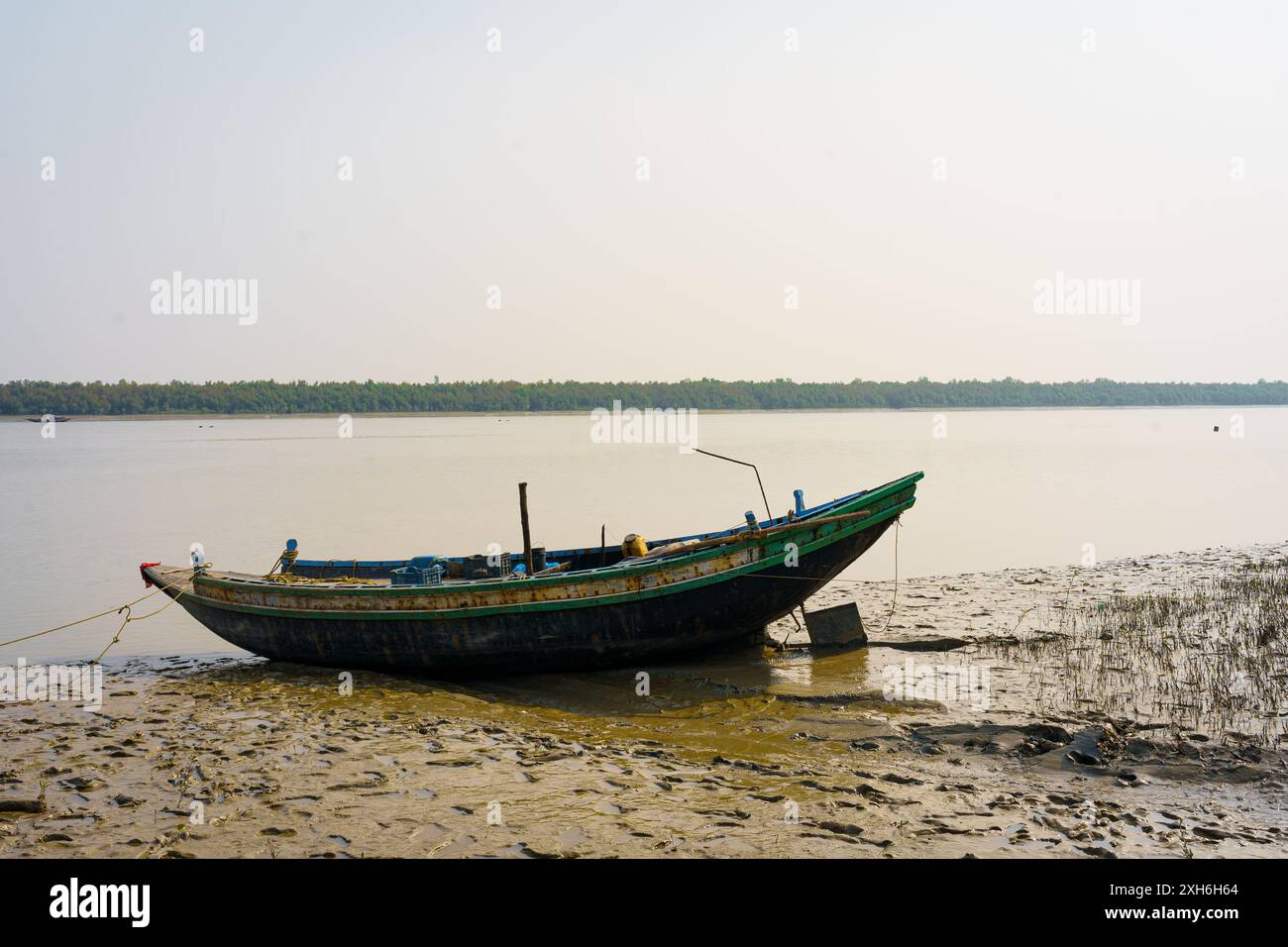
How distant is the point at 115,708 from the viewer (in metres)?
11.0

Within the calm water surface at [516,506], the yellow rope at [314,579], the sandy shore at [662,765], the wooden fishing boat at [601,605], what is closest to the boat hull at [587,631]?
the wooden fishing boat at [601,605]

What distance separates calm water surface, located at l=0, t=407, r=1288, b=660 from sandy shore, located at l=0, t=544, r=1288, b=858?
537cm

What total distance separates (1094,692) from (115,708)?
423 inches

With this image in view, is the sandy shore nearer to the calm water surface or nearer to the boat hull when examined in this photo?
the boat hull

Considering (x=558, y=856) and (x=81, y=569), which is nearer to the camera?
(x=558, y=856)

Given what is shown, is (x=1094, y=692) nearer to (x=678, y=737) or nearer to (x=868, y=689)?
(x=868, y=689)

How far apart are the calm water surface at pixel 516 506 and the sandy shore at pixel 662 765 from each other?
17.6ft

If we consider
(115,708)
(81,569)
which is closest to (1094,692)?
(115,708)

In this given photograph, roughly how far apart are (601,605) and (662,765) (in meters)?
3.32

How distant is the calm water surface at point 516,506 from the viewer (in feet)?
69.3

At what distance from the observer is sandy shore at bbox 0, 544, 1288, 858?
23.2ft

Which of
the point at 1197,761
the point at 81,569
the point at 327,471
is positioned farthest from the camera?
the point at 327,471

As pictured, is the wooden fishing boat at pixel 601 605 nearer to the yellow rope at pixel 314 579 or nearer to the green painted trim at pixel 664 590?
the green painted trim at pixel 664 590

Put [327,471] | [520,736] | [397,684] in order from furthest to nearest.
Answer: [327,471]
[397,684]
[520,736]
